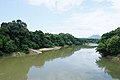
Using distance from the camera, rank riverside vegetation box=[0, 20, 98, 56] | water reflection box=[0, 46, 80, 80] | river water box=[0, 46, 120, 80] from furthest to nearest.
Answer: riverside vegetation box=[0, 20, 98, 56]
water reflection box=[0, 46, 80, 80]
river water box=[0, 46, 120, 80]

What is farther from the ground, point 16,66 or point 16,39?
point 16,39

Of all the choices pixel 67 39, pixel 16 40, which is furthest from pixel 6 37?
pixel 67 39

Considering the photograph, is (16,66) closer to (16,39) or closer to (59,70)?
(59,70)

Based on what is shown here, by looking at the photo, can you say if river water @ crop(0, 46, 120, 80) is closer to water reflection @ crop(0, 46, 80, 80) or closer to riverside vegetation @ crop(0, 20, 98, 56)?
water reflection @ crop(0, 46, 80, 80)

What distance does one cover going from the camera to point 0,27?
43625mm

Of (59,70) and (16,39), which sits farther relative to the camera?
(16,39)

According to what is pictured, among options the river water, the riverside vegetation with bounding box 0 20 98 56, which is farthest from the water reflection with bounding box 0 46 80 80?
the riverside vegetation with bounding box 0 20 98 56

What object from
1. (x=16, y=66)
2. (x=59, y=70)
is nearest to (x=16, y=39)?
(x=16, y=66)

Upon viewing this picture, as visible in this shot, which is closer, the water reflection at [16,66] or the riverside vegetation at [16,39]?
the water reflection at [16,66]

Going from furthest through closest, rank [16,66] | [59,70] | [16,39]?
[16,39]
[16,66]
[59,70]

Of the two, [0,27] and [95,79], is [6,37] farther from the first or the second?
[95,79]

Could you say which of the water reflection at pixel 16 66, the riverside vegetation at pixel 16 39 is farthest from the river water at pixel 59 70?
the riverside vegetation at pixel 16 39

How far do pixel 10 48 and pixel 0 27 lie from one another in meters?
6.45

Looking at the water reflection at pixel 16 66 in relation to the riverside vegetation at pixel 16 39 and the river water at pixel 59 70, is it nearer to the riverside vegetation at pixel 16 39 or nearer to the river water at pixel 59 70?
the river water at pixel 59 70
